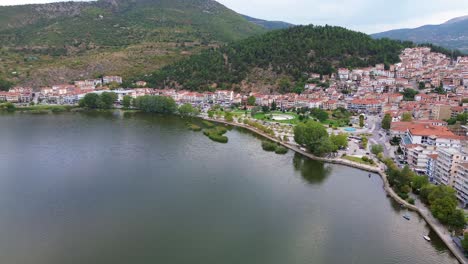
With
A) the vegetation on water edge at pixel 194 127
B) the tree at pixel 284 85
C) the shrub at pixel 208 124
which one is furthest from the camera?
the tree at pixel 284 85

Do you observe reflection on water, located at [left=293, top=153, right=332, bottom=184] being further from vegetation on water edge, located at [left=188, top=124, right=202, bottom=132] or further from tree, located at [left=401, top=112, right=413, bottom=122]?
tree, located at [left=401, top=112, right=413, bottom=122]

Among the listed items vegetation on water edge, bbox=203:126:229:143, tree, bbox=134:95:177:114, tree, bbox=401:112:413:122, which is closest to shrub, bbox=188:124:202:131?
vegetation on water edge, bbox=203:126:229:143

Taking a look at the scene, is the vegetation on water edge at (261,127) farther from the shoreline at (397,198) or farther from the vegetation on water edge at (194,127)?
the vegetation on water edge at (194,127)

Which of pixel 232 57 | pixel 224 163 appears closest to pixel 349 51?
pixel 232 57

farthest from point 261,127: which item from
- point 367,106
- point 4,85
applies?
point 4,85

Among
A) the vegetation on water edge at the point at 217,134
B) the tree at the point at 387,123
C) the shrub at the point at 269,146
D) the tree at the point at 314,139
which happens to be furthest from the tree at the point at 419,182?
the vegetation on water edge at the point at 217,134

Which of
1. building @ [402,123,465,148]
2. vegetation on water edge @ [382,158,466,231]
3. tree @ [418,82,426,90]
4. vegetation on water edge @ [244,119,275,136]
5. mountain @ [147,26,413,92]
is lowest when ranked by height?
vegetation on water edge @ [382,158,466,231]
